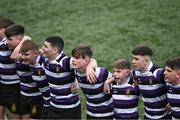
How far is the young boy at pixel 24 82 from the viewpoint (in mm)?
6039

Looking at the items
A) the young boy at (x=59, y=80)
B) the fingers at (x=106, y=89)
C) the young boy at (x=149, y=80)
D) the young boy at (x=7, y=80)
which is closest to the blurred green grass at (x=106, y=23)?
the young boy at (x=7, y=80)

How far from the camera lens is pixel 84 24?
35.6 ft

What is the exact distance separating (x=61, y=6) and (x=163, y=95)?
686 centimetres

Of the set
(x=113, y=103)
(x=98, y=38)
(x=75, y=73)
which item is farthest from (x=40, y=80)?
(x=98, y=38)

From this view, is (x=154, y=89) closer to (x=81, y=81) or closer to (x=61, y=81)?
(x=81, y=81)

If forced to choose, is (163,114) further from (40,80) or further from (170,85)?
Answer: (40,80)

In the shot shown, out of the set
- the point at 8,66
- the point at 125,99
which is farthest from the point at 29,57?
the point at 125,99

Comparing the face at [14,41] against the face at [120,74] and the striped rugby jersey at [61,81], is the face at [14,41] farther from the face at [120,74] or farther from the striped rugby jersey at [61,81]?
the face at [120,74]

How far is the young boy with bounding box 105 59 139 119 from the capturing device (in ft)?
17.9

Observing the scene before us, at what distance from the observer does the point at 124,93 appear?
5527mm

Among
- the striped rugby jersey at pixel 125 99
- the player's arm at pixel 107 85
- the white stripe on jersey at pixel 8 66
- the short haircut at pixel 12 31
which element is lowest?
the striped rugby jersey at pixel 125 99

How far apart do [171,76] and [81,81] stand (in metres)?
1.20

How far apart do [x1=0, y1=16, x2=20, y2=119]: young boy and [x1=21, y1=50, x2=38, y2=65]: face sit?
0.55 meters

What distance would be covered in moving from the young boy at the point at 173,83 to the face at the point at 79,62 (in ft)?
3.37
